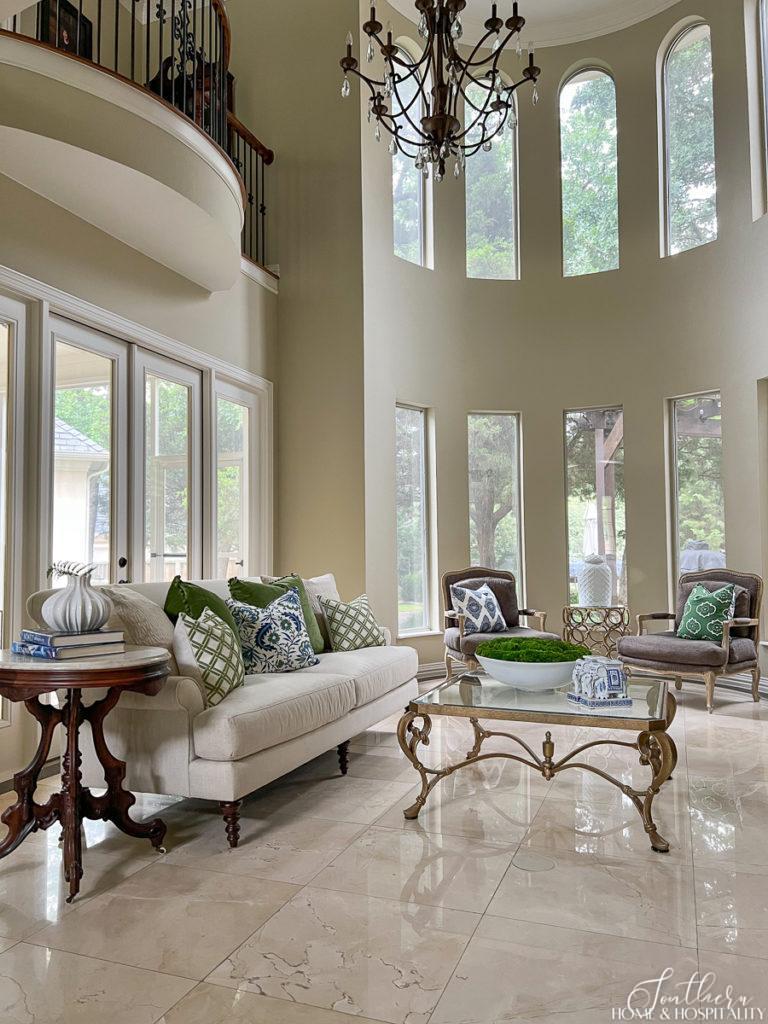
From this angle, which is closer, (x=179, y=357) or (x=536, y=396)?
(x=179, y=357)

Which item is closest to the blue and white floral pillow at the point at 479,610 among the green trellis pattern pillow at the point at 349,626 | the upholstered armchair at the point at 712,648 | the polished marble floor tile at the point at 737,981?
the upholstered armchair at the point at 712,648

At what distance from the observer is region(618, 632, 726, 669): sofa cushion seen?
5.22m

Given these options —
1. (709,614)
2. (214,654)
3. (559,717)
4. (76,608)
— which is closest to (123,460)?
(214,654)

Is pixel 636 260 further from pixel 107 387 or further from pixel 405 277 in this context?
pixel 107 387

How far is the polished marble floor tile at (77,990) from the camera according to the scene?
1834mm

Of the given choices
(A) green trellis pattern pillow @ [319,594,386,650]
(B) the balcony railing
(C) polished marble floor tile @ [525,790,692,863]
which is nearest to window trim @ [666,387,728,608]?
(A) green trellis pattern pillow @ [319,594,386,650]

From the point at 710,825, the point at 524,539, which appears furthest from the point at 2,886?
the point at 524,539

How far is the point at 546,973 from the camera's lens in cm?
200

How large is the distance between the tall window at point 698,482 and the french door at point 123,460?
391 cm

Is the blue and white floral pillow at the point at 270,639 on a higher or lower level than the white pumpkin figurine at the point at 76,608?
lower

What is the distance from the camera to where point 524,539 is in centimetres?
694

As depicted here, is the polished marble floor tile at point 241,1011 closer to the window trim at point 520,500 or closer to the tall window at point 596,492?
the window trim at point 520,500

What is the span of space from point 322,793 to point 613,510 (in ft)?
13.6

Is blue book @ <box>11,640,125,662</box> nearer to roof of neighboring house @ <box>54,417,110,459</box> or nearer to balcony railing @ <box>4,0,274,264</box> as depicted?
roof of neighboring house @ <box>54,417,110,459</box>
